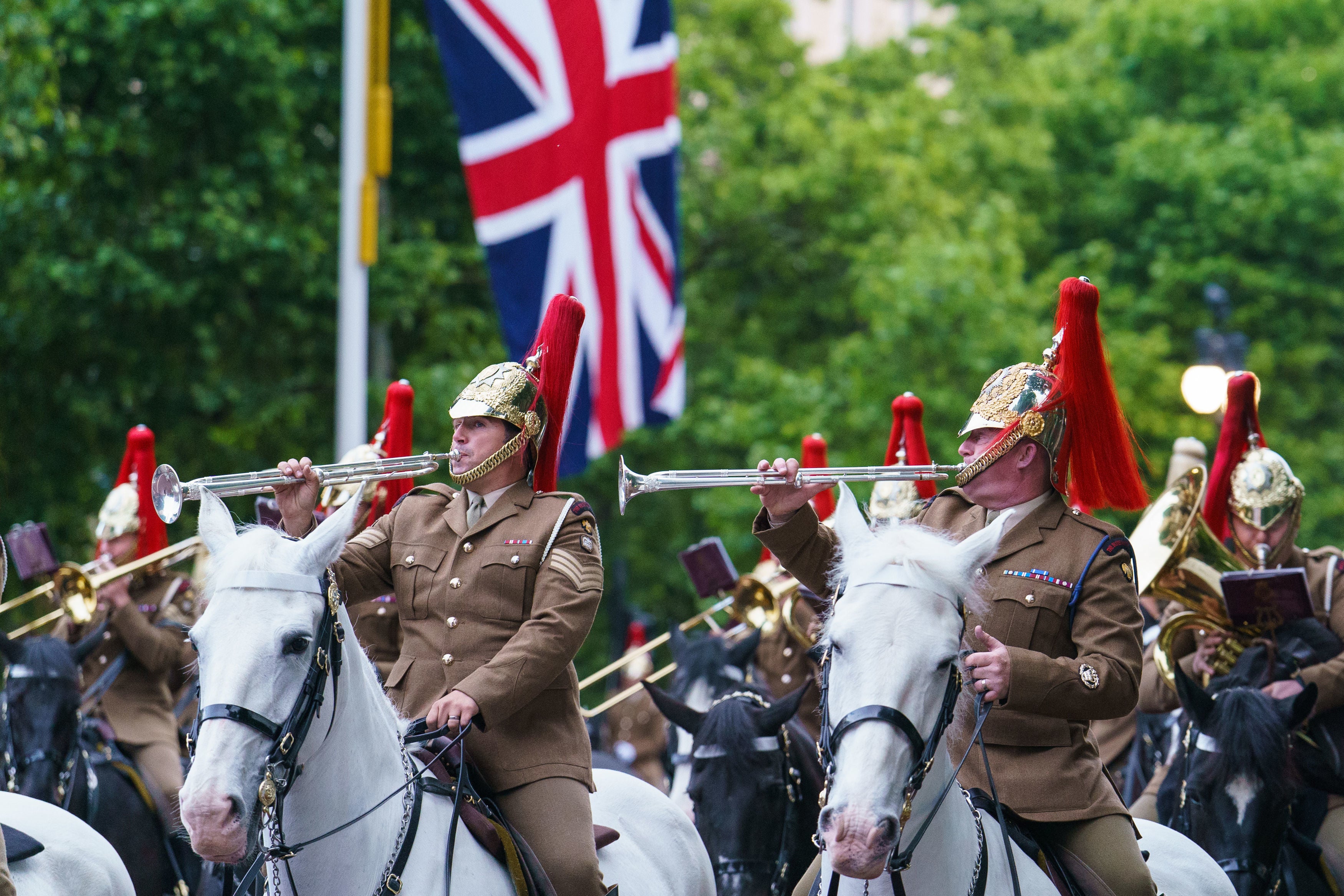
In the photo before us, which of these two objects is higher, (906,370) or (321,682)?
(321,682)

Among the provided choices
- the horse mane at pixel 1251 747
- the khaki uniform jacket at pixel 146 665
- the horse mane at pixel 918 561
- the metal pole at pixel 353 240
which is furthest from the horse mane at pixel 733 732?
the metal pole at pixel 353 240

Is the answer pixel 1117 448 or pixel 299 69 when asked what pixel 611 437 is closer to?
pixel 299 69

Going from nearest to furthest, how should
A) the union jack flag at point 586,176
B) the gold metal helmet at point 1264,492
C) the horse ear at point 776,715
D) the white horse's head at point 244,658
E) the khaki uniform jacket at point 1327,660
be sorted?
the white horse's head at point 244,658 < the khaki uniform jacket at point 1327,660 < the horse ear at point 776,715 < the gold metal helmet at point 1264,492 < the union jack flag at point 586,176

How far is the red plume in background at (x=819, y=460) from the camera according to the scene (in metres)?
9.41

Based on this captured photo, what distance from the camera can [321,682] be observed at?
3.89m

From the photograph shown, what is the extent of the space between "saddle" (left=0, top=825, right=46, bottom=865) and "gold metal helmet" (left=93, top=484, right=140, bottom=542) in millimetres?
4061

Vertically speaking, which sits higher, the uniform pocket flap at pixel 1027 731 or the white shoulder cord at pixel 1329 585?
the uniform pocket flap at pixel 1027 731

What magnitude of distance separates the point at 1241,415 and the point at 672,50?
21.3 feet

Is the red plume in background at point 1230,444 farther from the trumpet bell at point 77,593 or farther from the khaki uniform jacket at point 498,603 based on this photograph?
the trumpet bell at point 77,593

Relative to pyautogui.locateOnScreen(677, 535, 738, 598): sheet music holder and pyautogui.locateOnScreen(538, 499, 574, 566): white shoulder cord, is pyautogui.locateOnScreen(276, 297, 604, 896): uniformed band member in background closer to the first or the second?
pyautogui.locateOnScreen(538, 499, 574, 566): white shoulder cord

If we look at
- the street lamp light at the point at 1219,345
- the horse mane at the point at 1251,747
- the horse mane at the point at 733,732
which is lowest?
the street lamp light at the point at 1219,345

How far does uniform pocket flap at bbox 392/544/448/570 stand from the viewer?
4.94m

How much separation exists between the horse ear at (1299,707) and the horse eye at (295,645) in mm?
4113

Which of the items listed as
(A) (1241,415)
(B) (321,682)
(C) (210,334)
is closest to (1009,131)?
(C) (210,334)
